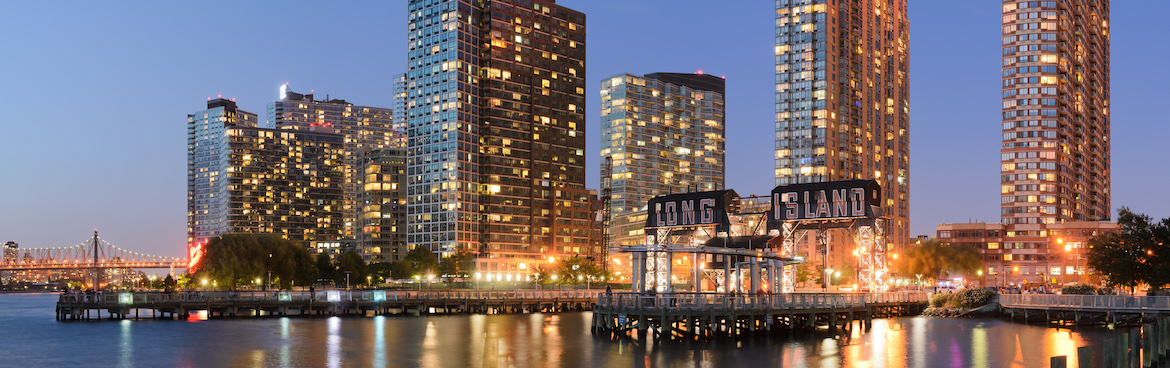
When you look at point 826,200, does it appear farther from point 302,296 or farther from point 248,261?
point 248,261

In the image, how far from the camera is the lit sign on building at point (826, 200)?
88312 mm

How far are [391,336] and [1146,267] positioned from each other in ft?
215

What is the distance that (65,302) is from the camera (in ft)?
366

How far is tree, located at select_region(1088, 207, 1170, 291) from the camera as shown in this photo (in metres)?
85.1

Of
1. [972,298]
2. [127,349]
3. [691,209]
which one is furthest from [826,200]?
[127,349]

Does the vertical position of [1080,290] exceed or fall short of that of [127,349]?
it exceeds it

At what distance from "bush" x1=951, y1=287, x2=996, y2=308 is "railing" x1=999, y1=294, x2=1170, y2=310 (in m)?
5.88

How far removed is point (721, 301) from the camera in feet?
228

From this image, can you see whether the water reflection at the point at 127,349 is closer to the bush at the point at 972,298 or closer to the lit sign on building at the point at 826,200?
the lit sign on building at the point at 826,200

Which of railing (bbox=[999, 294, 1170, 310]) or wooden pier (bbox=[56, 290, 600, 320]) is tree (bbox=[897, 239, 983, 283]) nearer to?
wooden pier (bbox=[56, 290, 600, 320])

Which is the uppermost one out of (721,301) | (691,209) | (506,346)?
(691,209)

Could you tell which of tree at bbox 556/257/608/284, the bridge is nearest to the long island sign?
the bridge

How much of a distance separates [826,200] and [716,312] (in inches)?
1015

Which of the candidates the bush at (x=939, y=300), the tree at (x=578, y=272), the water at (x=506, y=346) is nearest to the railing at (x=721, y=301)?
the water at (x=506, y=346)
